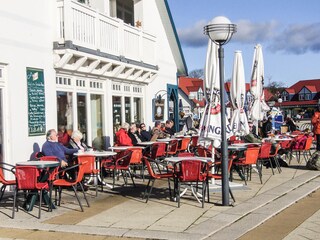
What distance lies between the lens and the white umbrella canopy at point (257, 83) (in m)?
14.7

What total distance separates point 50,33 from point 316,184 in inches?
265

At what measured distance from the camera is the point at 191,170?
814cm

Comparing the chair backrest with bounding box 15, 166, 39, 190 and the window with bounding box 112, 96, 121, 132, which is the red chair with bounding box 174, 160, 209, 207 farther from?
the window with bounding box 112, 96, 121, 132

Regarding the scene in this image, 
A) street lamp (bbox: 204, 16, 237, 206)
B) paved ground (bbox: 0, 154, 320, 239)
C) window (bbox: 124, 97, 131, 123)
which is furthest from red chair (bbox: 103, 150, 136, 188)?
window (bbox: 124, 97, 131, 123)

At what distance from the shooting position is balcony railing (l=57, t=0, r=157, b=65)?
11.3 m

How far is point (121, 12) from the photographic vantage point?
17203 millimetres

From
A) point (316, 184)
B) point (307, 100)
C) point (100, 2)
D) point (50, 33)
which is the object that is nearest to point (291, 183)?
point (316, 184)

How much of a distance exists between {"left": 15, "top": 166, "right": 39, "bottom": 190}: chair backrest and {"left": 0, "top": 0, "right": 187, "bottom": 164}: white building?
8.23 feet

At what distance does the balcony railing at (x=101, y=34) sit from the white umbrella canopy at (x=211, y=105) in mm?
3388

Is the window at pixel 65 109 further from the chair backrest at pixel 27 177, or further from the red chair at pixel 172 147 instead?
the chair backrest at pixel 27 177

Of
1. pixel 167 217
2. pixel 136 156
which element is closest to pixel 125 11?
pixel 136 156

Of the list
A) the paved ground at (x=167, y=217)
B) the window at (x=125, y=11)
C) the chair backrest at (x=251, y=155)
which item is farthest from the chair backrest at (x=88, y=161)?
the window at (x=125, y=11)

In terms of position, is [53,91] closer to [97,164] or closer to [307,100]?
[97,164]

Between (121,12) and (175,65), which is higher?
(121,12)
